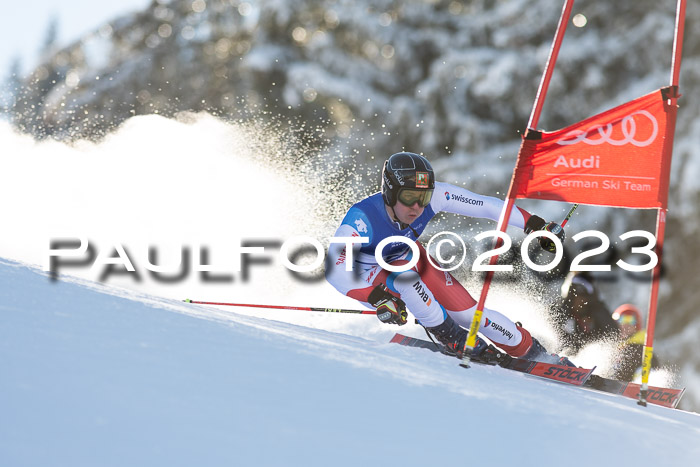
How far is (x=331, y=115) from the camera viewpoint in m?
13.6

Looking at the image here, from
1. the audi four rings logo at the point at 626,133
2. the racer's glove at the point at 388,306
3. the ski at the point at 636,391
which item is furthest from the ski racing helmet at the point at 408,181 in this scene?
the ski at the point at 636,391

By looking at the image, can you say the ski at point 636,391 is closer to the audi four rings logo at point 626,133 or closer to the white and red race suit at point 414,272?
the white and red race suit at point 414,272

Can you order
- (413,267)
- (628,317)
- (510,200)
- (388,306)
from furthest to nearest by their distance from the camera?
(628,317) → (413,267) → (388,306) → (510,200)

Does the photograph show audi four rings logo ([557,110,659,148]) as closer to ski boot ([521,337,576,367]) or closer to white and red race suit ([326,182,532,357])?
white and red race suit ([326,182,532,357])

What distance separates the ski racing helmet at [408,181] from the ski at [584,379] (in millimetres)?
946

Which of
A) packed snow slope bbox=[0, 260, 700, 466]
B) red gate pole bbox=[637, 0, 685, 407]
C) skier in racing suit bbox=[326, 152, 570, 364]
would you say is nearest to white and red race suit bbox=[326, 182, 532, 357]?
skier in racing suit bbox=[326, 152, 570, 364]

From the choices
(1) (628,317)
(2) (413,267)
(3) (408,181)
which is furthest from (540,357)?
(1) (628,317)

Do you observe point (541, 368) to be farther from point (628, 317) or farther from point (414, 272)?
point (628, 317)

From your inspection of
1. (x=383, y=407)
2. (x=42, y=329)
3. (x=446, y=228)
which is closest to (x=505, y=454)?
(x=383, y=407)

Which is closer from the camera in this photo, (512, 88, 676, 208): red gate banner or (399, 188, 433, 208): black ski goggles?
(512, 88, 676, 208): red gate banner

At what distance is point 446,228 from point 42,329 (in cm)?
995

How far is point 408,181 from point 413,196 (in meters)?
0.10

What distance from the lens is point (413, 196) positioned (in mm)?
4625

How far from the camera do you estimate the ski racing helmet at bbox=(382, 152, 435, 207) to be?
4586 millimetres
